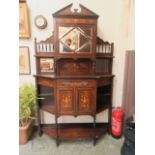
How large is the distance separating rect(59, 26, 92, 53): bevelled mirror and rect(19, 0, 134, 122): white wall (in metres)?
0.48

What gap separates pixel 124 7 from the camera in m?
2.37

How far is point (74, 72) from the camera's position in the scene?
2.35 m

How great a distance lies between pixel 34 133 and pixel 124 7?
2.55 meters

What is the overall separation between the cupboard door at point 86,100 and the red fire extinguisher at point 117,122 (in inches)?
18.6

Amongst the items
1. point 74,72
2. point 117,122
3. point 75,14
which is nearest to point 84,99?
point 74,72

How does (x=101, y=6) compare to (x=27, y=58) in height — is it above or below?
above

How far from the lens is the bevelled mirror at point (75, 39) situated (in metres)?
2.06

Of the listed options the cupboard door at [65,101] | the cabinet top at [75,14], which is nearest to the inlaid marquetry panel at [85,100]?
the cupboard door at [65,101]

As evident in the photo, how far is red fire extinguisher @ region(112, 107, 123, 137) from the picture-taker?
2.44 m

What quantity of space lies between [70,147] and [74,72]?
113cm

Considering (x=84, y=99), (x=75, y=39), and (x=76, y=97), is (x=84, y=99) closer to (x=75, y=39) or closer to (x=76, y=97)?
(x=76, y=97)
